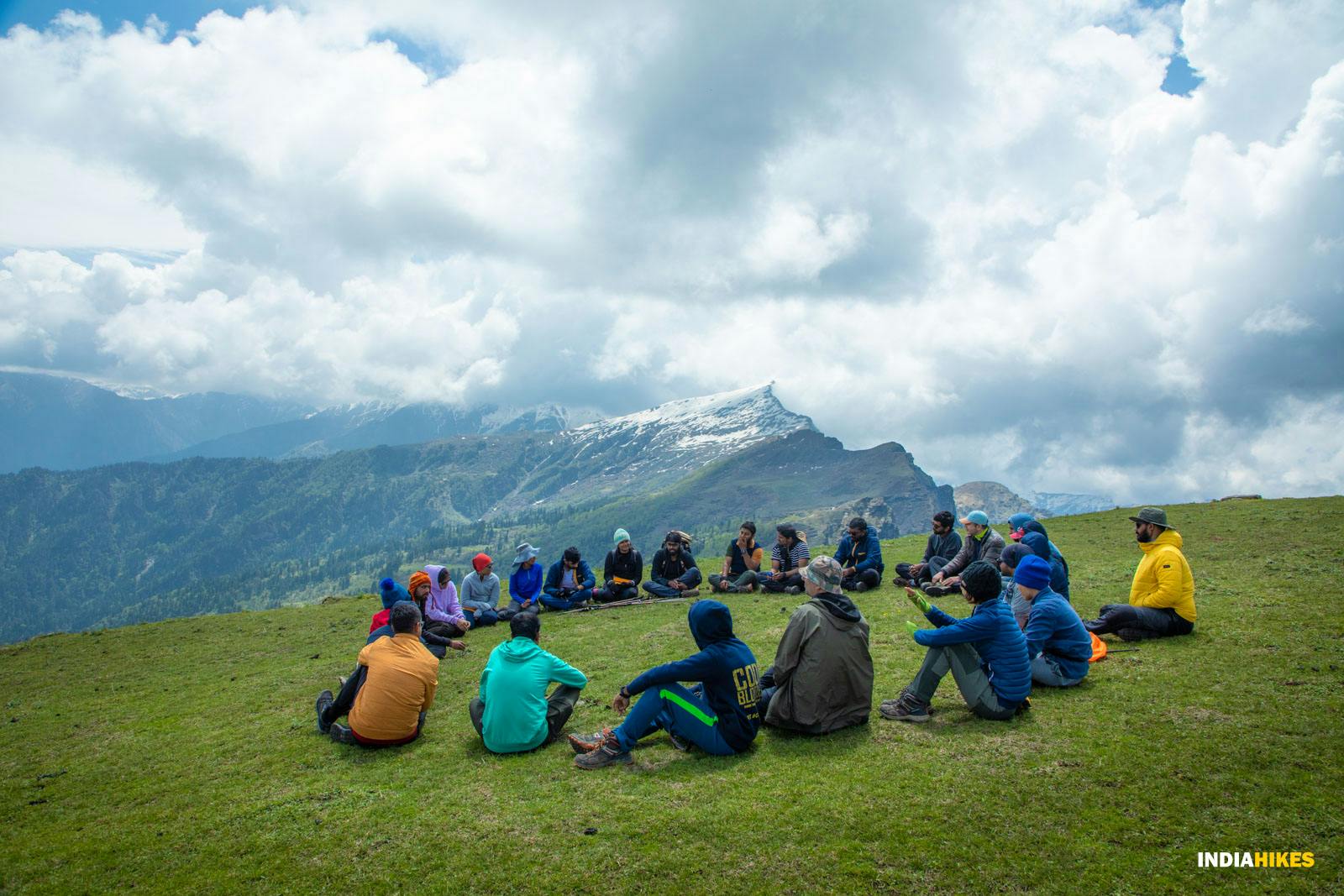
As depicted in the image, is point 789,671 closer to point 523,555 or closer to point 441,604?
point 441,604

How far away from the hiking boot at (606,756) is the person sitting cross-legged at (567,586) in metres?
12.3

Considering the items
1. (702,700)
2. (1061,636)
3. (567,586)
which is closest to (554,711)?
(702,700)

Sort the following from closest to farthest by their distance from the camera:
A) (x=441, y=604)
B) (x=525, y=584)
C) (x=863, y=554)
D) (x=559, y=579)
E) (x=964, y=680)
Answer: (x=964, y=680)
(x=441, y=604)
(x=525, y=584)
(x=863, y=554)
(x=559, y=579)

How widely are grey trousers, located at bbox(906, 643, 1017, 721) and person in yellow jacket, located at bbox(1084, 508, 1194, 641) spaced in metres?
4.93

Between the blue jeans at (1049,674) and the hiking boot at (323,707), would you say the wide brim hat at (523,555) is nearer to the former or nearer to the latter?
the hiking boot at (323,707)

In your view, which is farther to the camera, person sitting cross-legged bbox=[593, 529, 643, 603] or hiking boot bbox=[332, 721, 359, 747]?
person sitting cross-legged bbox=[593, 529, 643, 603]

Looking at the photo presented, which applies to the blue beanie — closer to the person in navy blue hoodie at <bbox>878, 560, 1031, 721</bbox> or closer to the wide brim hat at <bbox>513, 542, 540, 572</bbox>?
the person in navy blue hoodie at <bbox>878, 560, 1031, 721</bbox>

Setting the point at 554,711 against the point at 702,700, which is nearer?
the point at 702,700

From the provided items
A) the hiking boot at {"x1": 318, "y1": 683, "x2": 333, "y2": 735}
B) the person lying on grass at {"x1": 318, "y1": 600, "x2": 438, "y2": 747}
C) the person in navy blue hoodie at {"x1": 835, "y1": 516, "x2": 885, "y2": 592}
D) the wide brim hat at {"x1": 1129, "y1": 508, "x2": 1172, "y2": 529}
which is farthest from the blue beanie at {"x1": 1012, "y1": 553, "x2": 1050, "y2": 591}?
the hiking boot at {"x1": 318, "y1": 683, "x2": 333, "y2": 735}

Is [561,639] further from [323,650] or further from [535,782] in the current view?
[535,782]

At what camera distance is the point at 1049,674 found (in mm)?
11031

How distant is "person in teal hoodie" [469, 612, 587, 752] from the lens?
407 inches

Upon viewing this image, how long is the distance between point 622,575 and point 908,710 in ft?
43.9

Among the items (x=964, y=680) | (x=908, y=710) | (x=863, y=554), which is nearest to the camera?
(x=964, y=680)
